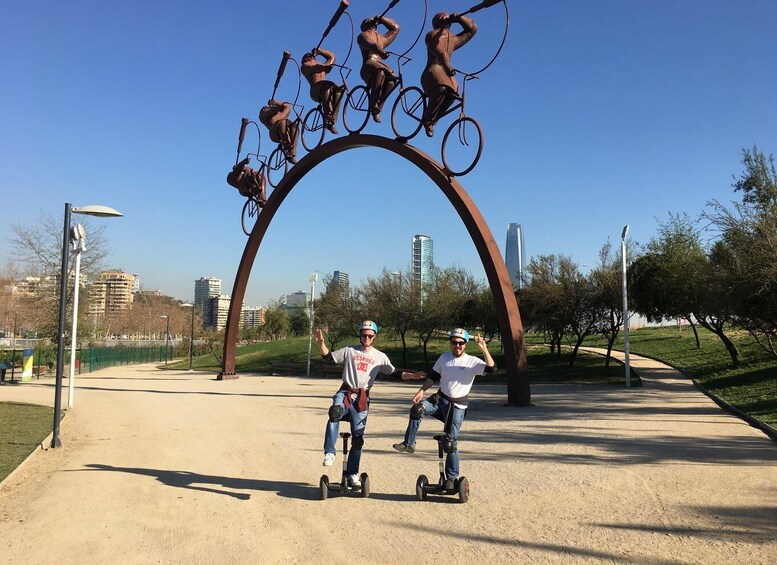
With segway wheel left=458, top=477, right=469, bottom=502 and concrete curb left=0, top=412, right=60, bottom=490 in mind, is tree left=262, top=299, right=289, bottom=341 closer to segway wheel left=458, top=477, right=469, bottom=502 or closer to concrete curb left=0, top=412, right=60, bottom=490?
concrete curb left=0, top=412, right=60, bottom=490

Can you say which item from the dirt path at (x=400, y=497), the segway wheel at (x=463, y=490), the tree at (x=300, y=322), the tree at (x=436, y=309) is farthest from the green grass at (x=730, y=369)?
the tree at (x=300, y=322)

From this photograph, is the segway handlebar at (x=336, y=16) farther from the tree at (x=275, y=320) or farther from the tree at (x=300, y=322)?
the tree at (x=275, y=320)

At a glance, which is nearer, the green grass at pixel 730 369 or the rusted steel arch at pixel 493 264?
the green grass at pixel 730 369

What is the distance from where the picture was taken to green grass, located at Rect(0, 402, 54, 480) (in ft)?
26.4

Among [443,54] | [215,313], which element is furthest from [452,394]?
[215,313]

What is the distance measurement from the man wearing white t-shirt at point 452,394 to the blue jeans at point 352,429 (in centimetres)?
45

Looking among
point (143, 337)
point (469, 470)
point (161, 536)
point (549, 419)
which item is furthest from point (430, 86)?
point (143, 337)

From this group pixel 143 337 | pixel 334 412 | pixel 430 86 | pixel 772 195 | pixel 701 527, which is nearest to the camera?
pixel 701 527

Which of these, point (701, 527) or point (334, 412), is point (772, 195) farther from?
point (334, 412)

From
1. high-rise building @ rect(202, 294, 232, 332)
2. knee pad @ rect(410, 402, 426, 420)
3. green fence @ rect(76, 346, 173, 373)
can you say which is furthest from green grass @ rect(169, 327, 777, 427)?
high-rise building @ rect(202, 294, 232, 332)

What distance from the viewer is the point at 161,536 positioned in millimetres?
4828

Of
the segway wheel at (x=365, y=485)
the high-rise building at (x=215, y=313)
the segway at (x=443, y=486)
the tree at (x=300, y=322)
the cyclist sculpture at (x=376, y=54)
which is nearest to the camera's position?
the segway at (x=443, y=486)

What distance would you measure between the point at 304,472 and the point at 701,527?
4.52m

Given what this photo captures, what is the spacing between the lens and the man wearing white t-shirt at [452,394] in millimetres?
5543
